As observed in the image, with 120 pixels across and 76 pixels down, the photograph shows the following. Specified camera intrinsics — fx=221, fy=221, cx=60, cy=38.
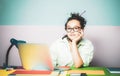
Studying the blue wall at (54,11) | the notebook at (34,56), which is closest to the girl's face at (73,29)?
the blue wall at (54,11)

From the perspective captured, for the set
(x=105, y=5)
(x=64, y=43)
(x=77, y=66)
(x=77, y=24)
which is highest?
(x=105, y=5)

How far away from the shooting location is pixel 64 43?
2.61 metres

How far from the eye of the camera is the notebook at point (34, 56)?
167 cm

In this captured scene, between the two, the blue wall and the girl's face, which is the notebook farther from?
the blue wall

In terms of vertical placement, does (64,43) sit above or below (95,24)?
below

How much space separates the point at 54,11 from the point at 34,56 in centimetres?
147

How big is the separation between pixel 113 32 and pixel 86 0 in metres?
0.57

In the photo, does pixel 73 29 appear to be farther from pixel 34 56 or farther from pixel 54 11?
pixel 34 56

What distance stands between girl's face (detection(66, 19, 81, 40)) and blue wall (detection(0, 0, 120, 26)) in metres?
0.46

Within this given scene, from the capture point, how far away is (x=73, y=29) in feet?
8.13

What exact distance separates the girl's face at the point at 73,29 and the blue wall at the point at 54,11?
1.51ft

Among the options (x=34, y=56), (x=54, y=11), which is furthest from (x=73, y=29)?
(x=34, y=56)

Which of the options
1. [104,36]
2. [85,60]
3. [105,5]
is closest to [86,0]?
[105,5]

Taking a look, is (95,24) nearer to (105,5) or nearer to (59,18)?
(105,5)
